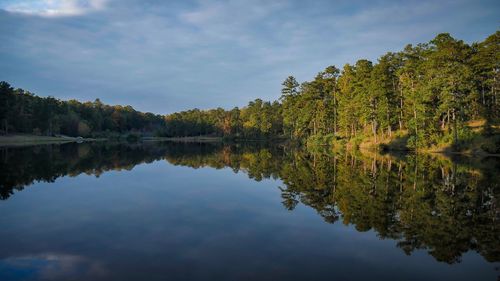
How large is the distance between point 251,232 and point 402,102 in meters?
50.3

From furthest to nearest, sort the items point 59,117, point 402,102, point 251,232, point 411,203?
1. point 59,117
2. point 402,102
3. point 411,203
4. point 251,232

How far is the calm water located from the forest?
91.3 feet

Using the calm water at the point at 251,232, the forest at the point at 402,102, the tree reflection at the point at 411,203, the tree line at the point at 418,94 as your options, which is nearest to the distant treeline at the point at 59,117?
the forest at the point at 402,102

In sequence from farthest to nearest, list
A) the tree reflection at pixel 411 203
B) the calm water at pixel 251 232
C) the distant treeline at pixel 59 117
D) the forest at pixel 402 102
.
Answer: the distant treeline at pixel 59 117, the forest at pixel 402 102, the tree reflection at pixel 411 203, the calm water at pixel 251 232

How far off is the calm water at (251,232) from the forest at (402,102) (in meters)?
27.8

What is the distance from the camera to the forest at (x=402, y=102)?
41375 millimetres

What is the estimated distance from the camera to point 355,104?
185 feet

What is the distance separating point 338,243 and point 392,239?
4.66ft

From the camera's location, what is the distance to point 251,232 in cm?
945

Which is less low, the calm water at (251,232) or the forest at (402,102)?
the forest at (402,102)

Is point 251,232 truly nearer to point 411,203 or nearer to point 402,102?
point 411,203

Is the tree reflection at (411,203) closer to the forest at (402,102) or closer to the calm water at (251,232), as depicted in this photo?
the calm water at (251,232)

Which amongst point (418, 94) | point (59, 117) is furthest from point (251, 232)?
point (59, 117)

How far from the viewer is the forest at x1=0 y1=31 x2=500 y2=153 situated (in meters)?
41.4
